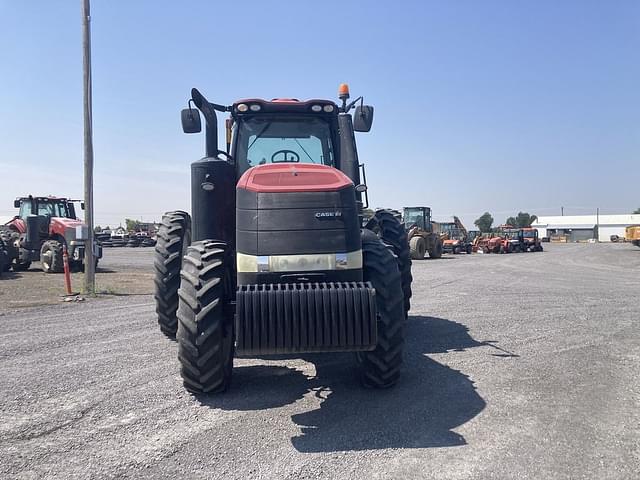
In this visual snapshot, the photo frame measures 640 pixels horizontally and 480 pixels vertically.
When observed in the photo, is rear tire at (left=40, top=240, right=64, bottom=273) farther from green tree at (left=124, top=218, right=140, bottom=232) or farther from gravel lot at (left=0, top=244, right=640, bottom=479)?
green tree at (left=124, top=218, right=140, bottom=232)

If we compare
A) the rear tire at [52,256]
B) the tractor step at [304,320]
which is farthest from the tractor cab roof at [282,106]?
the rear tire at [52,256]

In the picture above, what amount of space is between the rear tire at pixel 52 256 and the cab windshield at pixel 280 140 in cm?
1393

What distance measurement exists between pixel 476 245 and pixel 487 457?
139 ft

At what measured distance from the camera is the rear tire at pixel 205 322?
4.38m

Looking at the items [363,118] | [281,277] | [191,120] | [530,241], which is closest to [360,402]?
[281,277]

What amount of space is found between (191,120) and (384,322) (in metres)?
3.33

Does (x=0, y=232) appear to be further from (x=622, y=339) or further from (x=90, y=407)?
(x=622, y=339)

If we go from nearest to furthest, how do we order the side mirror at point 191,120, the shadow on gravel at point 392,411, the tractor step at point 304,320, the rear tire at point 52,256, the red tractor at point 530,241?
the shadow on gravel at point 392,411 < the tractor step at point 304,320 < the side mirror at point 191,120 < the rear tire at point 52,256 < the red tractor at point 530,241

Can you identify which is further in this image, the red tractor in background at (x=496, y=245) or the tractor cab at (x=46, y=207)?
the red tractor in background at (x=496, y=245)

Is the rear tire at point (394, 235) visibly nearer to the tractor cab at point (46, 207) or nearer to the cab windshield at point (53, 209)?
the tractor cab at point (46, 207)

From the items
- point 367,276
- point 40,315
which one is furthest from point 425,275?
point 367,276

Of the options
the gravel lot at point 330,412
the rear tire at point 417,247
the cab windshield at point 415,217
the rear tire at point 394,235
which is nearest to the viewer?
the gravel lot at point 330,412

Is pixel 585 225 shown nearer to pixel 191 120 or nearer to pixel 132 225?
pixel 132 225

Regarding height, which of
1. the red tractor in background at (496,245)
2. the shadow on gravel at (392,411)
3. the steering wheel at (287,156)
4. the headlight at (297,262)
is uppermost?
the steering wheel at (287,156)
